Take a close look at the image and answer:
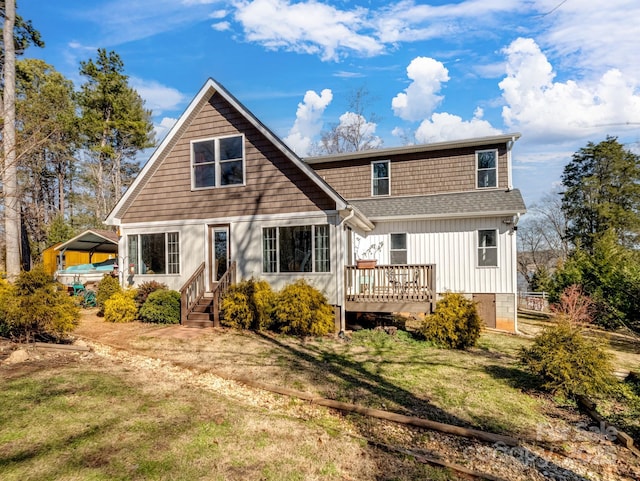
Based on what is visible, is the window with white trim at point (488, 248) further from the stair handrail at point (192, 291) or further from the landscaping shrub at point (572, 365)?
the stair handrail at point (192, 291)

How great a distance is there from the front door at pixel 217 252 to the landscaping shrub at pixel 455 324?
267 inches

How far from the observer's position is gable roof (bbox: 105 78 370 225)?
1065cm

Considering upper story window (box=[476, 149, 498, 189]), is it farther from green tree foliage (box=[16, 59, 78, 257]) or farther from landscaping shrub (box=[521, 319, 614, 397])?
green tree foliage (box=[16, 59, 78, 257])

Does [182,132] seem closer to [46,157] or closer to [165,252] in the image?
[165,252]

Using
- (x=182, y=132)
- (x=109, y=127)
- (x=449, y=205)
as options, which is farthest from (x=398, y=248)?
(x=109, y=127)

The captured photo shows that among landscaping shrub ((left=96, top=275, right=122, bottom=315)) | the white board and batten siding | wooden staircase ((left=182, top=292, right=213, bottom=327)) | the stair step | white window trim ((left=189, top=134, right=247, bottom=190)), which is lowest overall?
the stair step

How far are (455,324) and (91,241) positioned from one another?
61.5ft

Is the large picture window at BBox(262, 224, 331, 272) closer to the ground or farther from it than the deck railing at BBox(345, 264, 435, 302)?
farther from it

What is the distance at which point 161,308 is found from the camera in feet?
36.0

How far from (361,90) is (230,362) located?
2889cm

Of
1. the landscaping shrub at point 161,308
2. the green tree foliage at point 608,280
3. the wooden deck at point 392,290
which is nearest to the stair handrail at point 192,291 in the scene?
the landscaping shrub at point 161,308

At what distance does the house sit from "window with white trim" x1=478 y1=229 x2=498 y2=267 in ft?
→ 0.11

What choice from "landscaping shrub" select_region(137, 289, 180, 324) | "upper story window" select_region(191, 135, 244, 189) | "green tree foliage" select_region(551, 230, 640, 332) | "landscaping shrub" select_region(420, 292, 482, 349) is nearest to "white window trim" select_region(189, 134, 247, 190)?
"upper story window" select_region(191, 135, 244, 189)

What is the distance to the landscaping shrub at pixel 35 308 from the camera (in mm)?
7164
